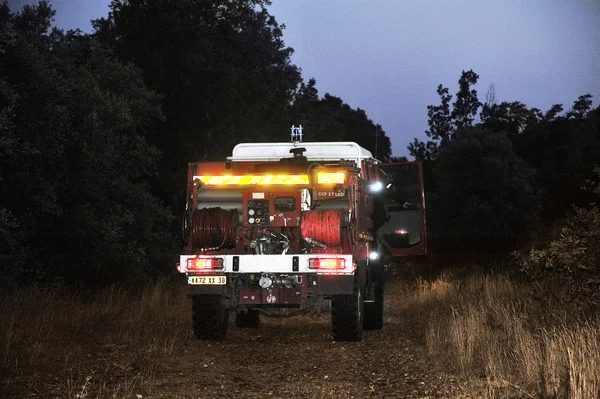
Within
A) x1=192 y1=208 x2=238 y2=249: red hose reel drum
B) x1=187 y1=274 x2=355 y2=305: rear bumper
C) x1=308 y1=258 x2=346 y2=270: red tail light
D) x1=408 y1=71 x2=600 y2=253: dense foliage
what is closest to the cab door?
x1=187 y1=274 x2=355 y2=305: rear bumper

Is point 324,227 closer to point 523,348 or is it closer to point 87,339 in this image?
point 523,348

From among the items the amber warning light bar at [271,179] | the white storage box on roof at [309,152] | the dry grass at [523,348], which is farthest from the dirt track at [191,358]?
the white storage box on roof at [309,152]

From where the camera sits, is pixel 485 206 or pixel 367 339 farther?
pixel 485 206

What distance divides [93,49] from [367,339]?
16.7 metres

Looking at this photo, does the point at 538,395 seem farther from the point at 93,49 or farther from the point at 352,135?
the point at 352,135

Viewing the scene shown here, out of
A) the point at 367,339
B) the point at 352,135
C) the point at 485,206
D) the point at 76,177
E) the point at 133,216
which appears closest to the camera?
the point at 367,339

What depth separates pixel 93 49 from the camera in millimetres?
27609

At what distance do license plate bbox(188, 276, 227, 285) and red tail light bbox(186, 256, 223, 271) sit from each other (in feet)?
0.59

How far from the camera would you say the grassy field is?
896cm

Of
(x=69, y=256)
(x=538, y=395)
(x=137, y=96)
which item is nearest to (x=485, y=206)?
(x=137, y=96)

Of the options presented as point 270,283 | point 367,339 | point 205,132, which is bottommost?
point 367,339

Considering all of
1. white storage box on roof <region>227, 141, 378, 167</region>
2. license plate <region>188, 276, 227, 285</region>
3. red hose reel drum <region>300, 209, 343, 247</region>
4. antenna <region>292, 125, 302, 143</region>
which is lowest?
license plate <region>188, 276, 227, 285</region>

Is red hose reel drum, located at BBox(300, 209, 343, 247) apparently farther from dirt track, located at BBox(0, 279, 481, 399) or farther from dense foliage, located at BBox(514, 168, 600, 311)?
dense foliage, located at BBox(514, 168, 600, 311)

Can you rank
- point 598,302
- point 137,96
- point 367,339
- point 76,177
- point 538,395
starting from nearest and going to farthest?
point 538,395 < point 598,302 < point 367,339 < point 76,177 < point 137,96
